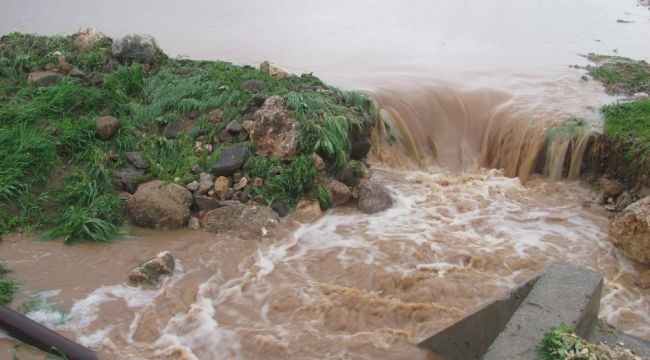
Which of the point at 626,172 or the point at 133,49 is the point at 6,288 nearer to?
the point at 133,49

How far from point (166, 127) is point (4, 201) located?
7.46 ft

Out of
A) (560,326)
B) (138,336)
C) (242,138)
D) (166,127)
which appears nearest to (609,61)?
(242,138)

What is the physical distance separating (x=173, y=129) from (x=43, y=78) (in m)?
2.29

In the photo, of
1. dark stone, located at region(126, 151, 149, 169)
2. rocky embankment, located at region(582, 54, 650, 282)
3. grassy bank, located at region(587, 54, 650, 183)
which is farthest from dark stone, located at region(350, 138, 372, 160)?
grassy bank, located at region(587, 54, 650, 183)

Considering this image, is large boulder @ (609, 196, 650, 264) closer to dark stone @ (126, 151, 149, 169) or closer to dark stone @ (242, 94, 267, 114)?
dark stone @ (242, 94, 267, 114)

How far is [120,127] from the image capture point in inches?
301

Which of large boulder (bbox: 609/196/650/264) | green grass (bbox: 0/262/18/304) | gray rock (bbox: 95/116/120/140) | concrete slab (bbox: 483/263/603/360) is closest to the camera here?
concrete slab (bbox: 483/263/603/360)

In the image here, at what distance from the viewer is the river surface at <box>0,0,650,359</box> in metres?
4.94

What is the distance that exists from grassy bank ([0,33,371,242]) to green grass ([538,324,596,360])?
4.07 meters

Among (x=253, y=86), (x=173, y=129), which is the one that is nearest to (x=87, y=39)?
(x=173, y=129)

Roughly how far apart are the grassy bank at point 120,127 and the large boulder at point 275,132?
114 mm

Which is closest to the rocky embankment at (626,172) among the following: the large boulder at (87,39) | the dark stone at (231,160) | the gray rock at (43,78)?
the dark stone at (231,160)

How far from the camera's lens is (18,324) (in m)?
4.19

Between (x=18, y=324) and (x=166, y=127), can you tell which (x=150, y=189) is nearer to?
(x=166, y=127)
